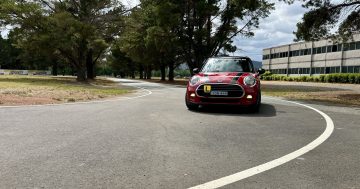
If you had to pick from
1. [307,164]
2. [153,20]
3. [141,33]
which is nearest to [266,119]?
[307,164]

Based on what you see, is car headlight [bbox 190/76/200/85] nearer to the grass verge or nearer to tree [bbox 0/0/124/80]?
the grass verge

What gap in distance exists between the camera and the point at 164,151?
5.26m

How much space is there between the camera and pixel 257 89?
10234 mm

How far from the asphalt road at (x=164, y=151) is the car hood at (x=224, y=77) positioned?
143 centimetres

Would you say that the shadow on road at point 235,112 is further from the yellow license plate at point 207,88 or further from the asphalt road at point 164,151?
the asphalt road at point 164,151

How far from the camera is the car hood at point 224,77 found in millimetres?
9947

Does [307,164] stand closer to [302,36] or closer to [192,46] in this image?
[302,36]

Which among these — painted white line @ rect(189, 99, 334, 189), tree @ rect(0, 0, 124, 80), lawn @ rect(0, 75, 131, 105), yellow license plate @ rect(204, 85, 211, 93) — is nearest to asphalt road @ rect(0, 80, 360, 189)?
painted white line @ rect(189, 99, 334, 189)

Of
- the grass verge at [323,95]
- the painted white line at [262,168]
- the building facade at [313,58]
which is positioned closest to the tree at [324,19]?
the grass verge at [323,95]

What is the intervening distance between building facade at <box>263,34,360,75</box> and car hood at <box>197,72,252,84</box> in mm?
45958

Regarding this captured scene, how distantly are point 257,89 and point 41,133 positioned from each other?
5.90m

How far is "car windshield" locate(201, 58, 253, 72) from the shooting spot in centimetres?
1120

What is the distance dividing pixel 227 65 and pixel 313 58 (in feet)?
214

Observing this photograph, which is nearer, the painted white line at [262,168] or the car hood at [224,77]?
the painted white line at [262,168]
